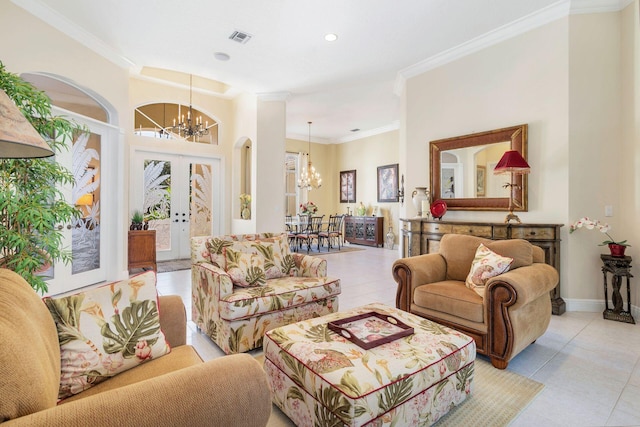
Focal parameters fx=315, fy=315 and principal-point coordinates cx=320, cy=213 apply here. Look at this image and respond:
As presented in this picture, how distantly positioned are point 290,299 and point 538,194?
3104 mm

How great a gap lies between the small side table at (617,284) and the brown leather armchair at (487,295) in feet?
3.50

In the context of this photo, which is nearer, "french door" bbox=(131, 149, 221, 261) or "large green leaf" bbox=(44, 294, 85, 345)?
"large green leaf" bbox=(44, 294, 85, 345)

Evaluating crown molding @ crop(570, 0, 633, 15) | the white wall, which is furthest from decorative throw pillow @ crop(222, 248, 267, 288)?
crown molding @ crop(570, 0, 633, 15)

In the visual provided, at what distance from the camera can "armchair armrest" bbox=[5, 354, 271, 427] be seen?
747mm

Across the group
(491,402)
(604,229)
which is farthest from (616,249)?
(491,402)

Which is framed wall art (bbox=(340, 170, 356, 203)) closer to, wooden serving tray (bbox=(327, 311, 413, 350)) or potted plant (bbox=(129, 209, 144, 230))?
potted plant (bbox=(129, 209, 144, 230))

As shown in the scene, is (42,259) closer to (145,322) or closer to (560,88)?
(145,322)

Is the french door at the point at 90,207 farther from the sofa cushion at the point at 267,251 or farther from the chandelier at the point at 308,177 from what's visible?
the chandelier at the point at 308,177

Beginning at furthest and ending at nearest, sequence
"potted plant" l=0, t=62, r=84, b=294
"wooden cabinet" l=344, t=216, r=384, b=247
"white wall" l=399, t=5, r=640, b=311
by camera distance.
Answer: "wooden cabinet" l=344, t=216, r=384, b=247 < "white wall" l=399, t=5, r=640, b=311 < "potted plant" l=0, t=62, r=84, b=294

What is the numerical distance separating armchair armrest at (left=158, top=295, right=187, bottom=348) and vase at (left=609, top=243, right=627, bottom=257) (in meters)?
3.90

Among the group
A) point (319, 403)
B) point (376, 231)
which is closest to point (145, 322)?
point (319, 403)

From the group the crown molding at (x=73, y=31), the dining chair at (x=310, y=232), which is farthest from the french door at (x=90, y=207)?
the dining chair at (x=310, y=232)

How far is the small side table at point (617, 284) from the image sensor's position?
10.0ft

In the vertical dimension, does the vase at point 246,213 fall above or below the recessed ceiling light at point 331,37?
below
